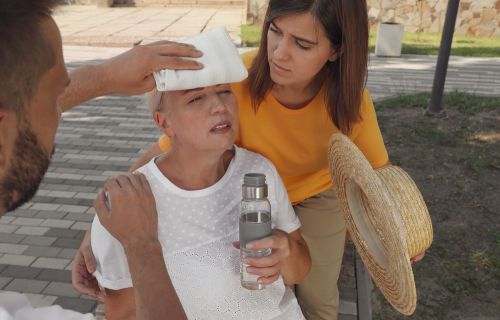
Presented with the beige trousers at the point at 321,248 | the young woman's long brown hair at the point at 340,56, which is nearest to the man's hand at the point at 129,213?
the young woman's long brown hair at the point at 340,56

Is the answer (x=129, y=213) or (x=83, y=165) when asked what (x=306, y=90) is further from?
(x=83, y=165)

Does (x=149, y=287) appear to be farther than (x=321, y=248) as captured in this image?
No

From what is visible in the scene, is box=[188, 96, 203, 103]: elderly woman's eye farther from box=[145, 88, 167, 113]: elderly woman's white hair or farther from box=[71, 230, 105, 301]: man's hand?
box=[71, 230, 105, 301]: man's hand

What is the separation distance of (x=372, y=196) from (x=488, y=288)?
2.11 meters

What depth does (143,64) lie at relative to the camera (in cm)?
196

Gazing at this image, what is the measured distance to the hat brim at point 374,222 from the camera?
1.89 m

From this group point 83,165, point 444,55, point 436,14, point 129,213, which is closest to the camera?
point 129,213

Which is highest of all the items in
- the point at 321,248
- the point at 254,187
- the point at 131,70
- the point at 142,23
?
the point at 131,70

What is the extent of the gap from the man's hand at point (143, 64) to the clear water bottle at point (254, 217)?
453 millimetres

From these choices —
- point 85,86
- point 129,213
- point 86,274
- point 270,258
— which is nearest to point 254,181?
point 270,258

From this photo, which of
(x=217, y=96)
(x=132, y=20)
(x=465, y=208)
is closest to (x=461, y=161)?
(x=465, y=208)

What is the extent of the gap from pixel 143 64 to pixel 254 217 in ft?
2.33

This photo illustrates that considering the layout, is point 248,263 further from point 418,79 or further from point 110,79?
point 418,79

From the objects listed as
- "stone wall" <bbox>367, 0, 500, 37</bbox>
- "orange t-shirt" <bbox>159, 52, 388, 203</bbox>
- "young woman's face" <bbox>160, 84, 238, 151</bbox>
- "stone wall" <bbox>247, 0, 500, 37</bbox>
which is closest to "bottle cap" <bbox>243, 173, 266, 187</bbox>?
"young woman's face" <bbox>160, 84, 238, 151</bbox>
